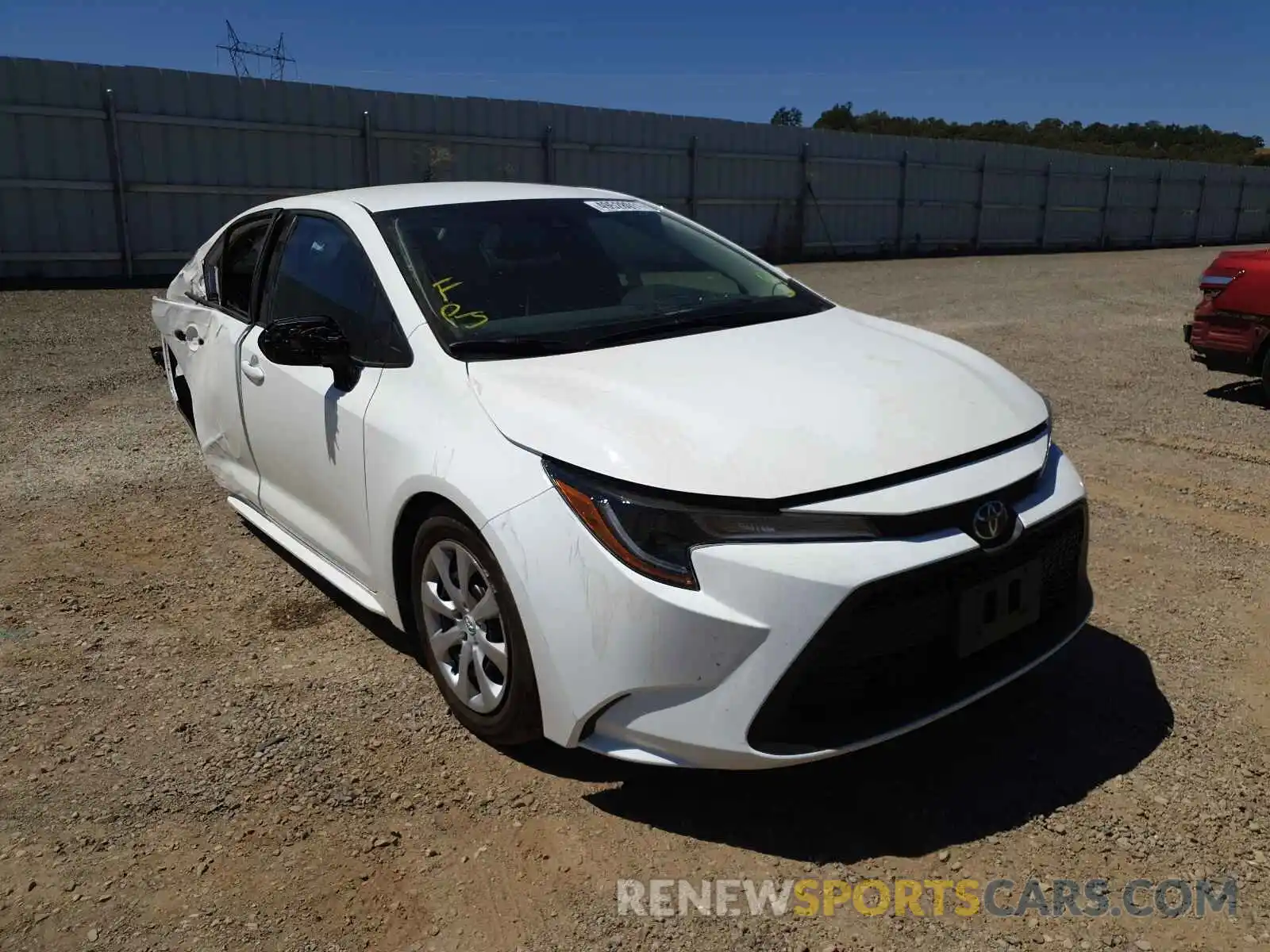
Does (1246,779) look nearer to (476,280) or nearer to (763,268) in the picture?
(763,268)

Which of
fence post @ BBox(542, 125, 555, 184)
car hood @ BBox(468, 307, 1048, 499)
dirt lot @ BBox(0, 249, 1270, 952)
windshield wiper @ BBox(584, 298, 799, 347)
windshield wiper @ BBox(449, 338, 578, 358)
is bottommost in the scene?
dirt lot @ BBox(0, 249, 1270, 952)

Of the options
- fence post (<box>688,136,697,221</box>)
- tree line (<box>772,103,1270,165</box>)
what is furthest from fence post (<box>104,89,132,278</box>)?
tree line (<box>772,103,1270,165</box>)

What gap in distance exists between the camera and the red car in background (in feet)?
22.6

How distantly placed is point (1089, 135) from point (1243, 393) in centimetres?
7902

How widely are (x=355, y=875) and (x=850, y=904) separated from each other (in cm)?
118

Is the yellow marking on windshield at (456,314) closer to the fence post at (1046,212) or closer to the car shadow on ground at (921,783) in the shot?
the car shadow on ground at (921,783)

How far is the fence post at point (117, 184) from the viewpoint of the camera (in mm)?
13656

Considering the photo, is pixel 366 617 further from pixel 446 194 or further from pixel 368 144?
pixel 368 144

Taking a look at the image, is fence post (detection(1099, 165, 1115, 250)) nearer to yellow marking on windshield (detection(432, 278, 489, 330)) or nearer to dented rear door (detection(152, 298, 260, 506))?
dented rear door (detection(152, 298, 260, 506))

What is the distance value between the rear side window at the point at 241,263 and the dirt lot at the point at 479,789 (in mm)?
1104

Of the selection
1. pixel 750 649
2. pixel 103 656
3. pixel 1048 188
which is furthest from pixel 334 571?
pixel 1048 188

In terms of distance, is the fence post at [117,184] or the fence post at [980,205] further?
the fence post at [980,205]

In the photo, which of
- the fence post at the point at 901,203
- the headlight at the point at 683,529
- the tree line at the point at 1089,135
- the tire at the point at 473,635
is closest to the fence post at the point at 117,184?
the tire at the point at 473,635

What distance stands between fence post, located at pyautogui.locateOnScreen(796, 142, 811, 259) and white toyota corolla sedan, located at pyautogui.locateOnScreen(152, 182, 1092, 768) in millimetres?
19424
